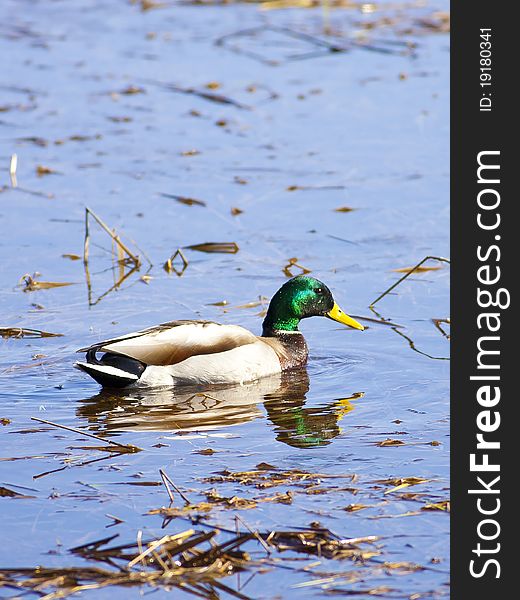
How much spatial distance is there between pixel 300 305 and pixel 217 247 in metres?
2.00

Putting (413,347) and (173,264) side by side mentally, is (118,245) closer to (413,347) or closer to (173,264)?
(173,264)

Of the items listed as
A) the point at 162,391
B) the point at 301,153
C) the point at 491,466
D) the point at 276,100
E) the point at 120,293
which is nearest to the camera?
the point at 491,466

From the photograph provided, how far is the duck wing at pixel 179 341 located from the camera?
9.06 metres

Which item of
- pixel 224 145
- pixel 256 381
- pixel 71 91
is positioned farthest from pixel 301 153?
pixel 256 381

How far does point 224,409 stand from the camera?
8648mm

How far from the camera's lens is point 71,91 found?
57.6ft

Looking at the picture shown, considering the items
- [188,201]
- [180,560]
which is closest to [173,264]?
[188,201]

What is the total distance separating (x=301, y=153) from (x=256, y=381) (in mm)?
5651

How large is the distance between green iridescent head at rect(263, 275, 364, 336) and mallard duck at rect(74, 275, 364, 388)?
0.22m

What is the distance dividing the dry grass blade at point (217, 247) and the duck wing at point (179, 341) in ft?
8.13

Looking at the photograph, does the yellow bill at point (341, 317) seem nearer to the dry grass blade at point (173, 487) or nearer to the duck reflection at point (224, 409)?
the duck reflection at point (224, 409)

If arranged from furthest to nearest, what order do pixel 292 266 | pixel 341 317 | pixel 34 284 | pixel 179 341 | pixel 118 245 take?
1. pixel 118 245
2. pixel 292 266
3. pixel 34 284
4. pixel 341 317
5. pixel 179 341

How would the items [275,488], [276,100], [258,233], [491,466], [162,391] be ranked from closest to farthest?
[491,466] < [275,488] < [162,391] < [258,233] < [276,100]

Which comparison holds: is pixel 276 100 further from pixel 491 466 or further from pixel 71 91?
pixel 491 466
